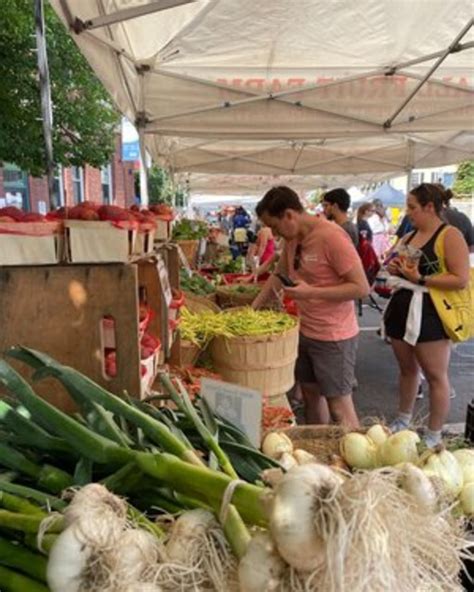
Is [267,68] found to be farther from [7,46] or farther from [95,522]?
[95,522]

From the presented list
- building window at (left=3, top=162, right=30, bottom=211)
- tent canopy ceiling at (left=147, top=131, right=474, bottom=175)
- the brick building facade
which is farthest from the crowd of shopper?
building window at (left=3, top=162, right=30, bottom=211)

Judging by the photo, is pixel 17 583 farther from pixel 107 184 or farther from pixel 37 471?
pixel 107 184

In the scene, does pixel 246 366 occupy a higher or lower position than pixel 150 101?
lower

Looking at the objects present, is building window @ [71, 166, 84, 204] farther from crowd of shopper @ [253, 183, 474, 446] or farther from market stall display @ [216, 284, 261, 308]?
crowd of shopper @ [253, 183, 474, 446]

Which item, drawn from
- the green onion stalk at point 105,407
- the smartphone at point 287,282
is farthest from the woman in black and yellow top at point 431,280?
the green onion stalk at point 105,407

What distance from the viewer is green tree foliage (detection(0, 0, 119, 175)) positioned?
20.4 feet

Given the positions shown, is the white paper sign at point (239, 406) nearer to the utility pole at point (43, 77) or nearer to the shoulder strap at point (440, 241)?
the utility pole at point (43, 77)

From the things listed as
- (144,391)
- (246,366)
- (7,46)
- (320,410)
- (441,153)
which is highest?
(7,46)

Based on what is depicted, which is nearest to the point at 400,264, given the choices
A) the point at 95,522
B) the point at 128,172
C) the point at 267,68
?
the point at 267,68

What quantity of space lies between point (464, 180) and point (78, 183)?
21635 mm

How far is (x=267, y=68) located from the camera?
4590 millimetres

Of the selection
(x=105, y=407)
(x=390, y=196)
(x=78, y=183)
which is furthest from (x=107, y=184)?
(x=105, y=407)

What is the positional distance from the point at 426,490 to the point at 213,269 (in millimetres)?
6856

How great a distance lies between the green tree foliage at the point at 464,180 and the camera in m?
28.5
